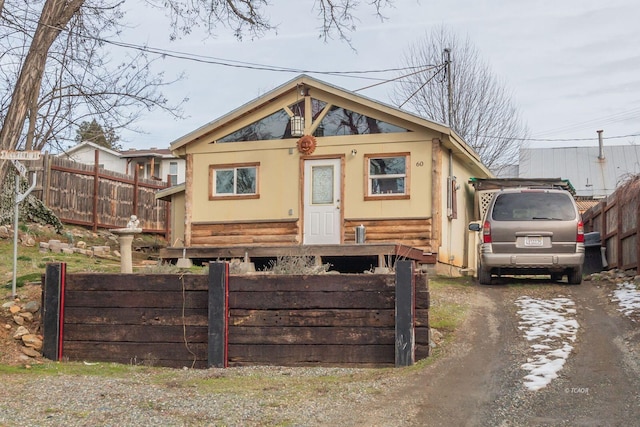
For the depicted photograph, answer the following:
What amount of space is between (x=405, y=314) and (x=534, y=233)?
5.93 meters

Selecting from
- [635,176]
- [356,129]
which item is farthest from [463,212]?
[635,176]

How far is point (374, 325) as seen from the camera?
8.56 meters

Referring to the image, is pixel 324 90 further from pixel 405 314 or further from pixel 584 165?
pixel 584 165

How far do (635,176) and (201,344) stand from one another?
380 inches

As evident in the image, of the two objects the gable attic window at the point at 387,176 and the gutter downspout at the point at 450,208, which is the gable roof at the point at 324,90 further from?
the gable attic window at the point at 387,176

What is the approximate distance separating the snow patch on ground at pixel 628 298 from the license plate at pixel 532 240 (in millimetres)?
1551

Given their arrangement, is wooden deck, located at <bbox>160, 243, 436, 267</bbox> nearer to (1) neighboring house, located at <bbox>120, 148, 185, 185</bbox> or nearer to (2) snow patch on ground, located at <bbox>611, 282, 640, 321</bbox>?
(2) snow patch on ground, located at <bbox>611, 282, 640, 321</bbox>

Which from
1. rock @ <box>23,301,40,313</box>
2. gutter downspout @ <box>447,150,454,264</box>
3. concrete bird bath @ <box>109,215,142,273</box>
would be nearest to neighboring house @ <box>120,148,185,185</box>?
gutter downspout @ <box>447,150,454,264</box>

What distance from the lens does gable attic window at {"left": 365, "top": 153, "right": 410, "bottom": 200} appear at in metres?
16.9

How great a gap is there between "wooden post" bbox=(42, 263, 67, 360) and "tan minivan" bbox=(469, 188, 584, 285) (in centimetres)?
775

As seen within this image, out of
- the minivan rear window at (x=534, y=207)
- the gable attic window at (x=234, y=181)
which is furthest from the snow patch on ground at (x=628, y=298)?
the gable attic window at (x=234, y=181)

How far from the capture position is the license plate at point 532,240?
13.5 m

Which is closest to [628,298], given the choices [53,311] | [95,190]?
[53,311]

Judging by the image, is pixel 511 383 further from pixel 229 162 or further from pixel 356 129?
pixel 229 162
